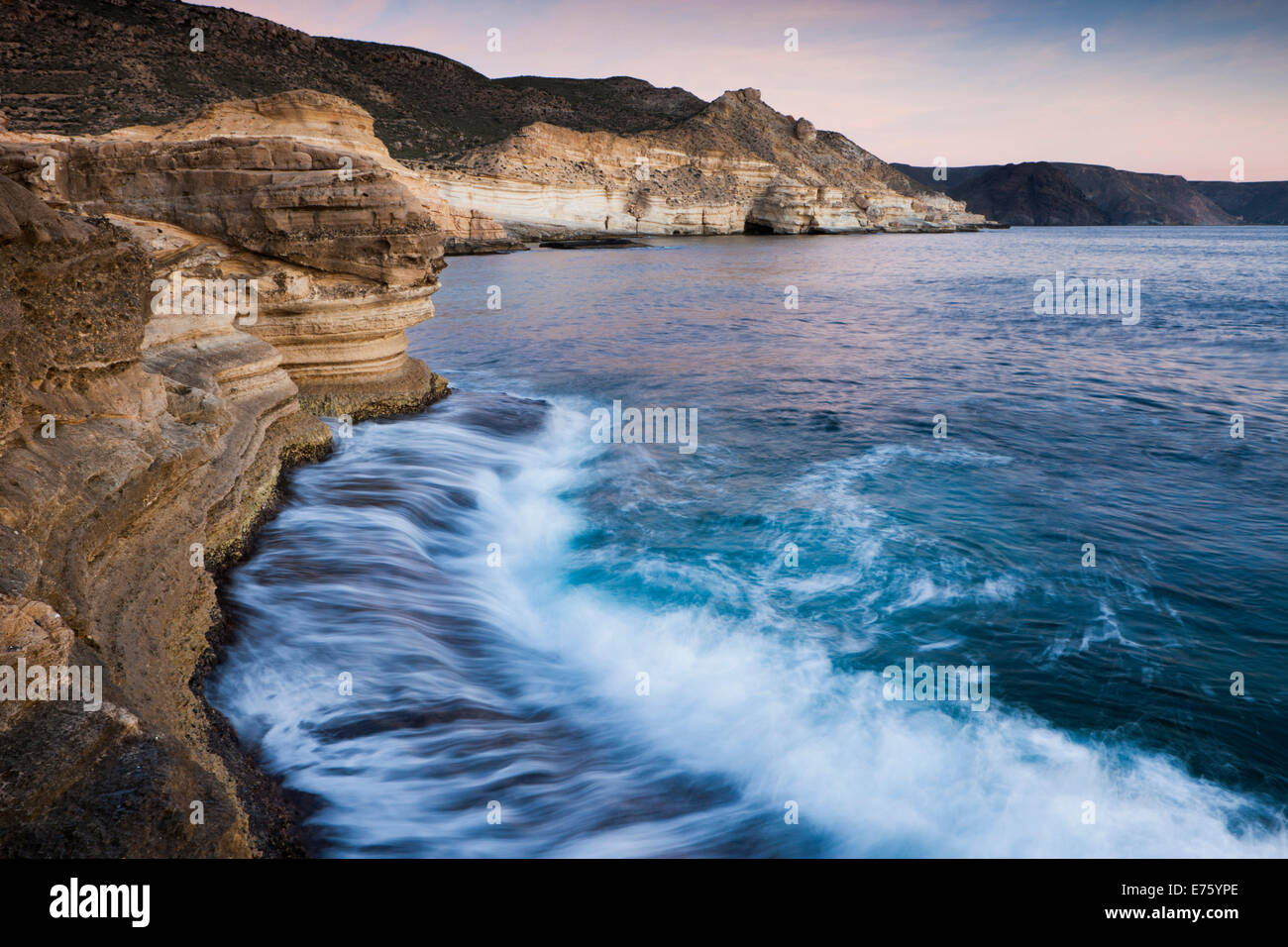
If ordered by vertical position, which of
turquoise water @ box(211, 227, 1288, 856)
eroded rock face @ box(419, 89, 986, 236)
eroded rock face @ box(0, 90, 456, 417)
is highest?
eroded rock face @ box(419, 89, 986, 236)

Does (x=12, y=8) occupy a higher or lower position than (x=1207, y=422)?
higher

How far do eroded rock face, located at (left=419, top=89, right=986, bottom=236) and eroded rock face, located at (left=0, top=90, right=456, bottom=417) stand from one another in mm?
45974

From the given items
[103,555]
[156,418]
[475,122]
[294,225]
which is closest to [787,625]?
[103,555]

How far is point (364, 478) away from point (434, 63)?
291ft

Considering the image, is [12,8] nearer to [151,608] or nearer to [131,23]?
[131,23]

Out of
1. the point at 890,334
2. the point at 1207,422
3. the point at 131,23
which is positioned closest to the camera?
the point at 1207,422

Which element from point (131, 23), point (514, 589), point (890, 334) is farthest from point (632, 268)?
point (131, 23)

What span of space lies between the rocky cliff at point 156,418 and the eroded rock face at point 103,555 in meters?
0.01

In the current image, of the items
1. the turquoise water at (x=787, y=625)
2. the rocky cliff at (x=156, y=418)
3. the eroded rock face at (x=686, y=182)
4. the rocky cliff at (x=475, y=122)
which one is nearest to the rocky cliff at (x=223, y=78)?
the rocky cliff at (x=475, y=122)

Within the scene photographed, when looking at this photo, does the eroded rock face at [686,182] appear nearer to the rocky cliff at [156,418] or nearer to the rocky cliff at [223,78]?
the rocky cliff at [223,78]

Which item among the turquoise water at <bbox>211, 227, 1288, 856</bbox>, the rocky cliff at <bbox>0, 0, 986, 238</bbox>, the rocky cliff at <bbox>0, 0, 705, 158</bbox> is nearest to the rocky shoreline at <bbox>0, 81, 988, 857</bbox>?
the turquoise water at <bbox>211, 227, 1288, 856</bbox>

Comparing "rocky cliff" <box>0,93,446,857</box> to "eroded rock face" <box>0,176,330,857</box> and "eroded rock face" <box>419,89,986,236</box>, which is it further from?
"eroded rock face" <box>419,89,986,236</box>

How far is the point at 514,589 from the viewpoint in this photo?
7.21m

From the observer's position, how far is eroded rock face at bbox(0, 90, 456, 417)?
9.62m
